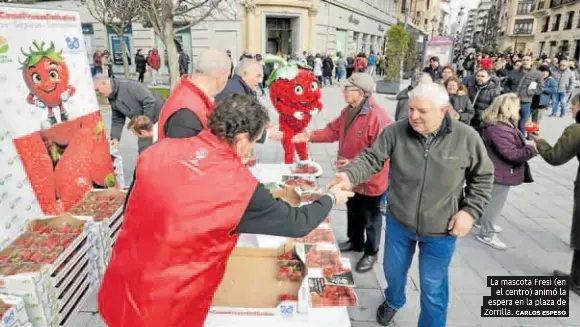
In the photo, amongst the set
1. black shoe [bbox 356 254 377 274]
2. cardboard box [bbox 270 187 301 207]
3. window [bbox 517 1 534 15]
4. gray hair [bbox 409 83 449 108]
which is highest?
window [bbox 517 1 534 15]

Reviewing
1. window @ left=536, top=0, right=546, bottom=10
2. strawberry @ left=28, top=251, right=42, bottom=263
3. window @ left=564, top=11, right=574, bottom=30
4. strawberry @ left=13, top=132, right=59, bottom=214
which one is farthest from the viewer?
window @ left=536, top=0, right=546, bottom=10

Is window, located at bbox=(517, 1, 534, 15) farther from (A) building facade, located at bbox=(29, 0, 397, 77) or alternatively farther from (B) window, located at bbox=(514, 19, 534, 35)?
(A) building facade, located at bbox=(29, 0, 397, 77)

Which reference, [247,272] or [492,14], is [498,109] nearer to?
[247,272]

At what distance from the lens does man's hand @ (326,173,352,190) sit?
2309 millimetres

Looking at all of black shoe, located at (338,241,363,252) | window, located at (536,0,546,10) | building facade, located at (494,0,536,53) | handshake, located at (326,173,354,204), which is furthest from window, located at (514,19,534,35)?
handshake, located at (326,173,354,204)

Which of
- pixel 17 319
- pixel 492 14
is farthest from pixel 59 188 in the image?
pixel 492 14

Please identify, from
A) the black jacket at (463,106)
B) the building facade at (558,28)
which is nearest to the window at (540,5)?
the building facade at (558,28)

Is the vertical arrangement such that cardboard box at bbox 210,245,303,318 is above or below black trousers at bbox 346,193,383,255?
above

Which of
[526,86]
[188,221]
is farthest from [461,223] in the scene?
[526,86]

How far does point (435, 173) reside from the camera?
7.79 feet

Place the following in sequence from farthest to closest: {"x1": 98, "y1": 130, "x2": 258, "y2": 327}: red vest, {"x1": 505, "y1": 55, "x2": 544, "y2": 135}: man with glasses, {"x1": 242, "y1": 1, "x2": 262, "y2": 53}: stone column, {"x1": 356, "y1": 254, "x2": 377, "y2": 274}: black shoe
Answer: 1. {"x1": 242, "y1": 1, "x2": 262, "y2": 53}: stone column
2. {"x1": 505, "y1": 55, "x2": 544, "y2": 135}: man with glasses
3. {"x1": 356, "y1": 254, "x2": 377, "y2": 274}: black shoe
4. {"x1": 98, "y1": 130, "x2": 258, "y2": 327}: red vest

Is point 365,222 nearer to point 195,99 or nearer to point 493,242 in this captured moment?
point 493,242

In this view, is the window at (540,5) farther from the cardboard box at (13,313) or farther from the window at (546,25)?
the cardboard box at (13,313)

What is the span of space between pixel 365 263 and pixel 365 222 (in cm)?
40
